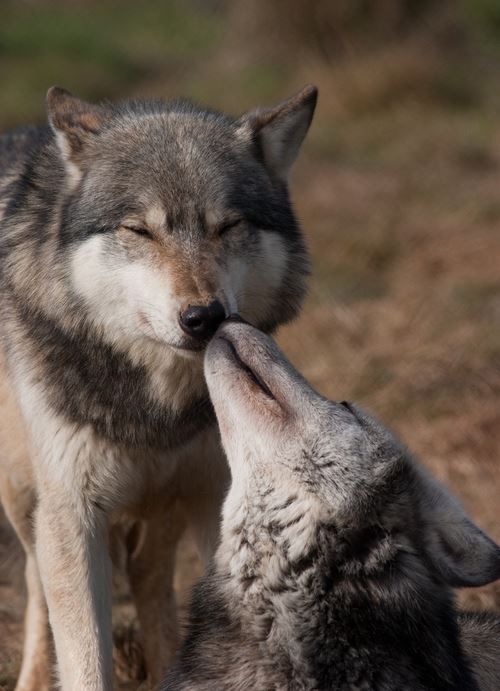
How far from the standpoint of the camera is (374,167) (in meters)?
14.1

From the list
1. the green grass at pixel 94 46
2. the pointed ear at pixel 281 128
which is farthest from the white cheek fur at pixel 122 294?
the green grass at pixel 94 46

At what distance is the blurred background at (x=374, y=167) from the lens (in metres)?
7.88

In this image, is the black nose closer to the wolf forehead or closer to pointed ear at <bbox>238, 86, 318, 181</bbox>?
the wolf forehead

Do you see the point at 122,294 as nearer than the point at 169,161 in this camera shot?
Yes

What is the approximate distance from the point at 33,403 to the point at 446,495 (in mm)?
1703

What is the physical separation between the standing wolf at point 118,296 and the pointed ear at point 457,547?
1.02 metres

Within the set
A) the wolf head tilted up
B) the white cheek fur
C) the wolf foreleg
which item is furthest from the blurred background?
the white cheek fur

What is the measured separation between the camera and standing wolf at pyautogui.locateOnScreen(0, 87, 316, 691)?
4.27m

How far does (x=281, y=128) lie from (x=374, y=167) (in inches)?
372

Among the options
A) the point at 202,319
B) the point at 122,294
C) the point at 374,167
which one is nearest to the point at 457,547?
the point at 202,319

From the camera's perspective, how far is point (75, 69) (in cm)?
2031

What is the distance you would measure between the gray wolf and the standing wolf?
1.34 feet

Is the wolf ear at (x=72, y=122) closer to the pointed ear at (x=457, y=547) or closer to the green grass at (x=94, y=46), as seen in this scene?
the pointed ear at (x=457, y=547)

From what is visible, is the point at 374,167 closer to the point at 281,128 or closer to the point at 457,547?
the point at 281,128
